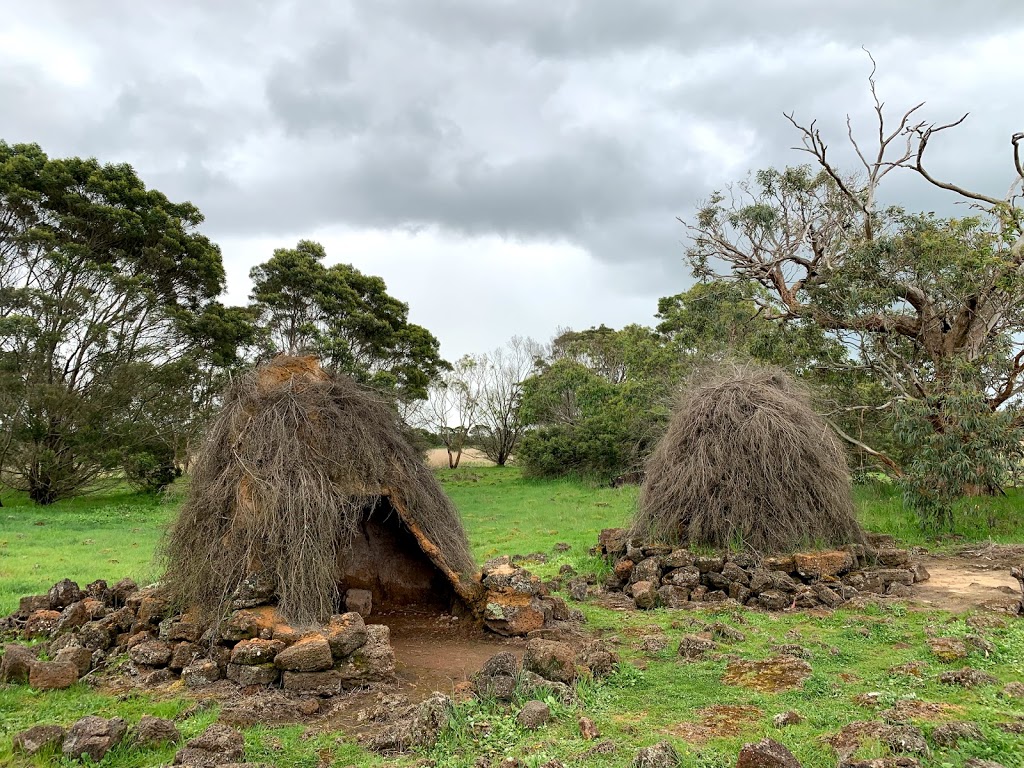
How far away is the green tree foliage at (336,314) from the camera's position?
1120 inches

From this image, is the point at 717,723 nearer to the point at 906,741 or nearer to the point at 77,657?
the point at 906,741

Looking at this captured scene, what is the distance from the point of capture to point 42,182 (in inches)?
902

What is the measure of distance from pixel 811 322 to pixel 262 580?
617 inches

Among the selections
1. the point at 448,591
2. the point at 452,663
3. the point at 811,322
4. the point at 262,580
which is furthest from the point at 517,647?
the point at 811,322

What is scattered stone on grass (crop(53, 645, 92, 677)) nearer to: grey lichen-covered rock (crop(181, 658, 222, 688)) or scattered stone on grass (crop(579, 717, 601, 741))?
grey lichen-covered rock (crop(181, 658, 222, 688))

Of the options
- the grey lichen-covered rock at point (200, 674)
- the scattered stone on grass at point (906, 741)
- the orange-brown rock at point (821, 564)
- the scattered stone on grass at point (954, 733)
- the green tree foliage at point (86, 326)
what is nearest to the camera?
the scattered stone on grass at point (906, 741)

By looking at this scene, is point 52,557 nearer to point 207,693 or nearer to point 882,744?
point 207,693

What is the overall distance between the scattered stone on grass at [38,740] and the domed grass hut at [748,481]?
27.1ft

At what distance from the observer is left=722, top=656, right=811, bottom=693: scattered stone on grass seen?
6055mm

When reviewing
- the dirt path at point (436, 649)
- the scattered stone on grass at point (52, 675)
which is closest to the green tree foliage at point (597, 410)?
the dirt path at point (436, 649)

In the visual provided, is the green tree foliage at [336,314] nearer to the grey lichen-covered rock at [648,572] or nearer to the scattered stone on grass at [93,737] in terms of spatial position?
the grey lichen-covered rock at [648,572]

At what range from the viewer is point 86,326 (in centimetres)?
2347

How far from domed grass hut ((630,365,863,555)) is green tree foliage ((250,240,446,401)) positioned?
17.7 meters

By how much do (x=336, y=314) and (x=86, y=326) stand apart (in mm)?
9544
